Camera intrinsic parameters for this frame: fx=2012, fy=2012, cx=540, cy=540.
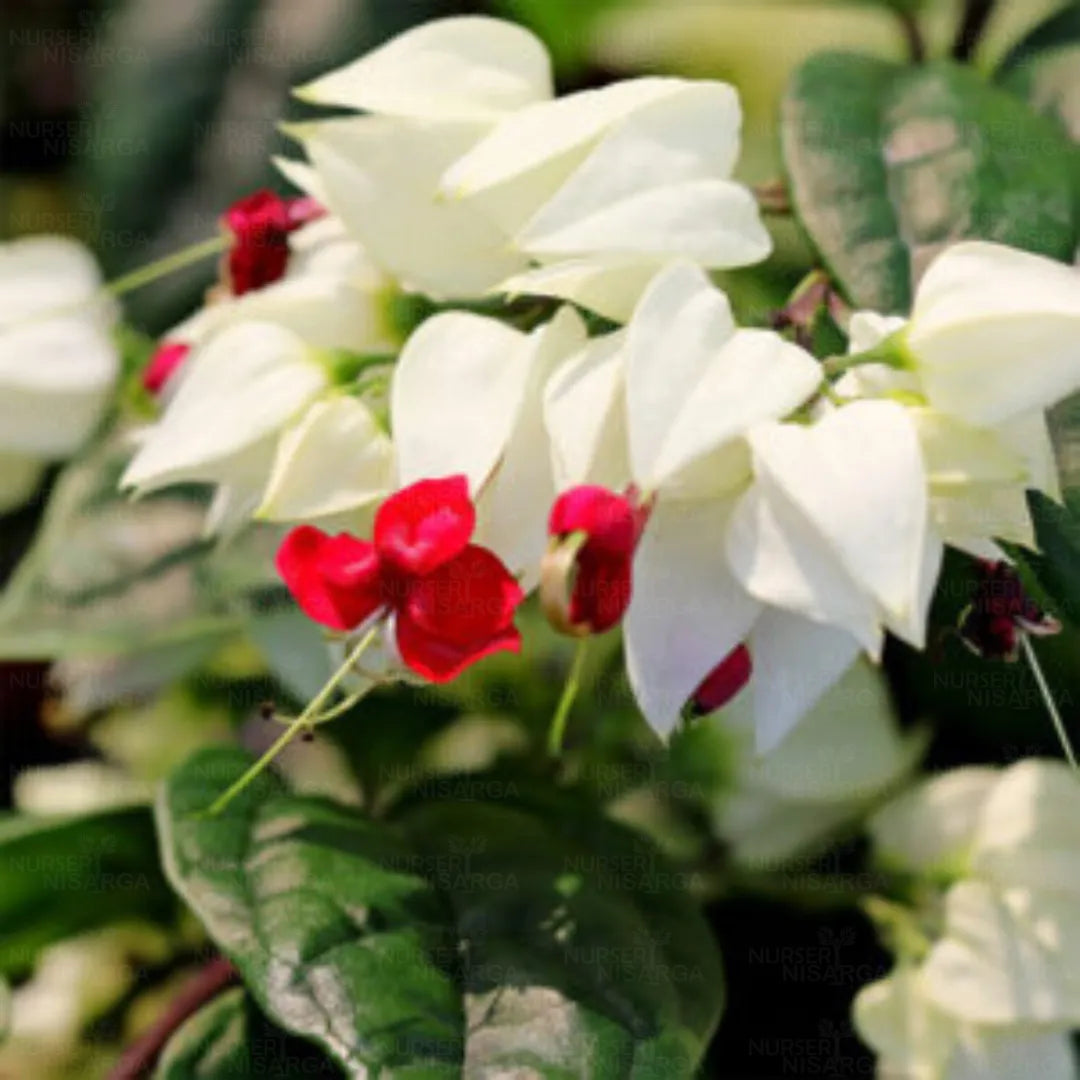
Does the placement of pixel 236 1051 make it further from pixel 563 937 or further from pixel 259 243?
pixel 259 243

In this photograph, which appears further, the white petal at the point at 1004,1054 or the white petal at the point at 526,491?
the white petal at the point at 1004,1054

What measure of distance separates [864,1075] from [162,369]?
285 mm

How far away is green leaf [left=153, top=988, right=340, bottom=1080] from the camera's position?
485 mm

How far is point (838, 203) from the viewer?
460 mm

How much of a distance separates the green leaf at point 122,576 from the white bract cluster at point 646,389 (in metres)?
0.12

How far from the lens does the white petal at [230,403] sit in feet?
1.41

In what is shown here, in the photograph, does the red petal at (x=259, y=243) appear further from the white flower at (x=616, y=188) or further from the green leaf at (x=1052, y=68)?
the green leaf at (x=1052, y=68)

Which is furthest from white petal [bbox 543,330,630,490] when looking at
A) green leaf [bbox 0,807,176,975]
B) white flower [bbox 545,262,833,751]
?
green leaf [bbox 0,807,176,975]

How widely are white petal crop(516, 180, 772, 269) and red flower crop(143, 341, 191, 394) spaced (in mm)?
159

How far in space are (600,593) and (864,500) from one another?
0.05 m

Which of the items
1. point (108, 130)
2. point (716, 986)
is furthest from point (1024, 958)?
point (108, 130)

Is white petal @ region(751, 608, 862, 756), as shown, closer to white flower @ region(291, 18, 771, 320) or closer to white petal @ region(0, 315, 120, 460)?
white flower @ region(291, 18, 771, 320)

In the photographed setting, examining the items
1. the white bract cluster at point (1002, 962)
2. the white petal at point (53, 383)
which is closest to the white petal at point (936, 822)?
the white bract cluster at point (1002, 962)

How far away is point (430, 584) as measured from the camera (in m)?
0.38
